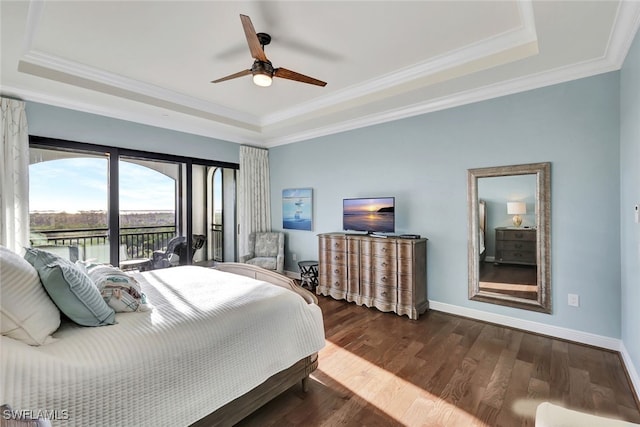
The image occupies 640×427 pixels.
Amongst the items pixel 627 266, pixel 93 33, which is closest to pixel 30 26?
pixel 93 33

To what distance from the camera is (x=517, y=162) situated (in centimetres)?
315

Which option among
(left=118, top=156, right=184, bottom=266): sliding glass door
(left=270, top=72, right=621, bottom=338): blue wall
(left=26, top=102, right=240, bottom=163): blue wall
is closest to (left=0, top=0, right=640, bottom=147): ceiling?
(left=26, top=102, right=240, bottom=163): blue wall

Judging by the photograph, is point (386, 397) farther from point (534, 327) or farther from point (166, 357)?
point (534, 327)

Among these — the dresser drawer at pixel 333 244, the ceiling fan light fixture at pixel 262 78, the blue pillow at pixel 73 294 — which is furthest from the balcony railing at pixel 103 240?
the ceiling fan light fixture at pixel 262 78

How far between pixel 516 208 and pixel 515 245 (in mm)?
417

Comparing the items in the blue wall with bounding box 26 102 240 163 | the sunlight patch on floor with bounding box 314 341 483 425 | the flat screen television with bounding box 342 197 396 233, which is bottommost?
the sunlight patch on floor with bounding box 314 341 483 425

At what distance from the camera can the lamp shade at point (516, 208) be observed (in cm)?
313

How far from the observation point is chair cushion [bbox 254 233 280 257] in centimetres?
527

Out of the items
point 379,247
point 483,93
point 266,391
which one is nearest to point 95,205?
point 266,391

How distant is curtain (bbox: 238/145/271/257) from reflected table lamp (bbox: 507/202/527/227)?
403 cm

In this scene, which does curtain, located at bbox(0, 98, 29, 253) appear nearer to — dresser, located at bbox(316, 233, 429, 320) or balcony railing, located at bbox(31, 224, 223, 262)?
balcony railing, located at bbox(31, 224, 223, 262)

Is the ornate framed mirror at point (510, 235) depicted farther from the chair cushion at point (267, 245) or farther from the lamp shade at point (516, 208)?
the chair cushion at point (267, 245)

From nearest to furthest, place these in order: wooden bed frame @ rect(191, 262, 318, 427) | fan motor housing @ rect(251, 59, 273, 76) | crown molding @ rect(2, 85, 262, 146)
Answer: wooden bed frame @ rect(191, 262, 318, 427) < fan motor housing @ rect(251, 59, 273, 76) < crown molding @ rect(2, 85, 262, 146)

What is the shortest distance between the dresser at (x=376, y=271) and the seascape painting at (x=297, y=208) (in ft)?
2.83
